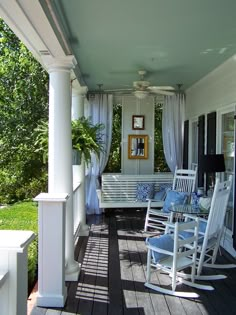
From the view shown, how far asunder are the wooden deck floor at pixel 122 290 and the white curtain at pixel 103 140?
90.6 inches

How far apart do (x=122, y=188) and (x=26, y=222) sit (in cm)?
219

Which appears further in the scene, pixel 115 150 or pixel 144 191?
pixel 115 150

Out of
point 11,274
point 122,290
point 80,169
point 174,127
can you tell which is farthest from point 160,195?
point 11,274

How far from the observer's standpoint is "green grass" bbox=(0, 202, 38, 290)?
3964 millimetres

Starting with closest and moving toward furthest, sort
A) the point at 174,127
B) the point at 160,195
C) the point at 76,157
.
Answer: the point at 76,157 → the point at 160,195 → the point at 174,127

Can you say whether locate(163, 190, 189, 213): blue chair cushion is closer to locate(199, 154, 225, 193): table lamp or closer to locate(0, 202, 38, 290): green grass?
locate(199, 154, 225, 193): table lamp

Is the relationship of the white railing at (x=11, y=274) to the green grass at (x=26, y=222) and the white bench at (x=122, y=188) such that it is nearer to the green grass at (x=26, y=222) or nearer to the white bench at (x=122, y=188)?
the green grass at (x=26, y=222)

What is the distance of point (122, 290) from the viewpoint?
3531 mm

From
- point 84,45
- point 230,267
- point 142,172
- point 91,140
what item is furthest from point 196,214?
point 142,172

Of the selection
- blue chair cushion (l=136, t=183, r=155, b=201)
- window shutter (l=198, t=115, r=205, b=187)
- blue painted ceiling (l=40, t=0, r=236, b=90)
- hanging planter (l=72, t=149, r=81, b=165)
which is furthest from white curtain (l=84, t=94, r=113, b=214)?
hanging planter (l=72, t=149, r=81, b=165)

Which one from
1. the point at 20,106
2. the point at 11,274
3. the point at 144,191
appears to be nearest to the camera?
the point at 11,274

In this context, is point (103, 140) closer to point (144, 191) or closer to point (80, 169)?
point (144, 191)

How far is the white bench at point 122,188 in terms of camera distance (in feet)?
23.8

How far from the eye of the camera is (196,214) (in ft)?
13.9
